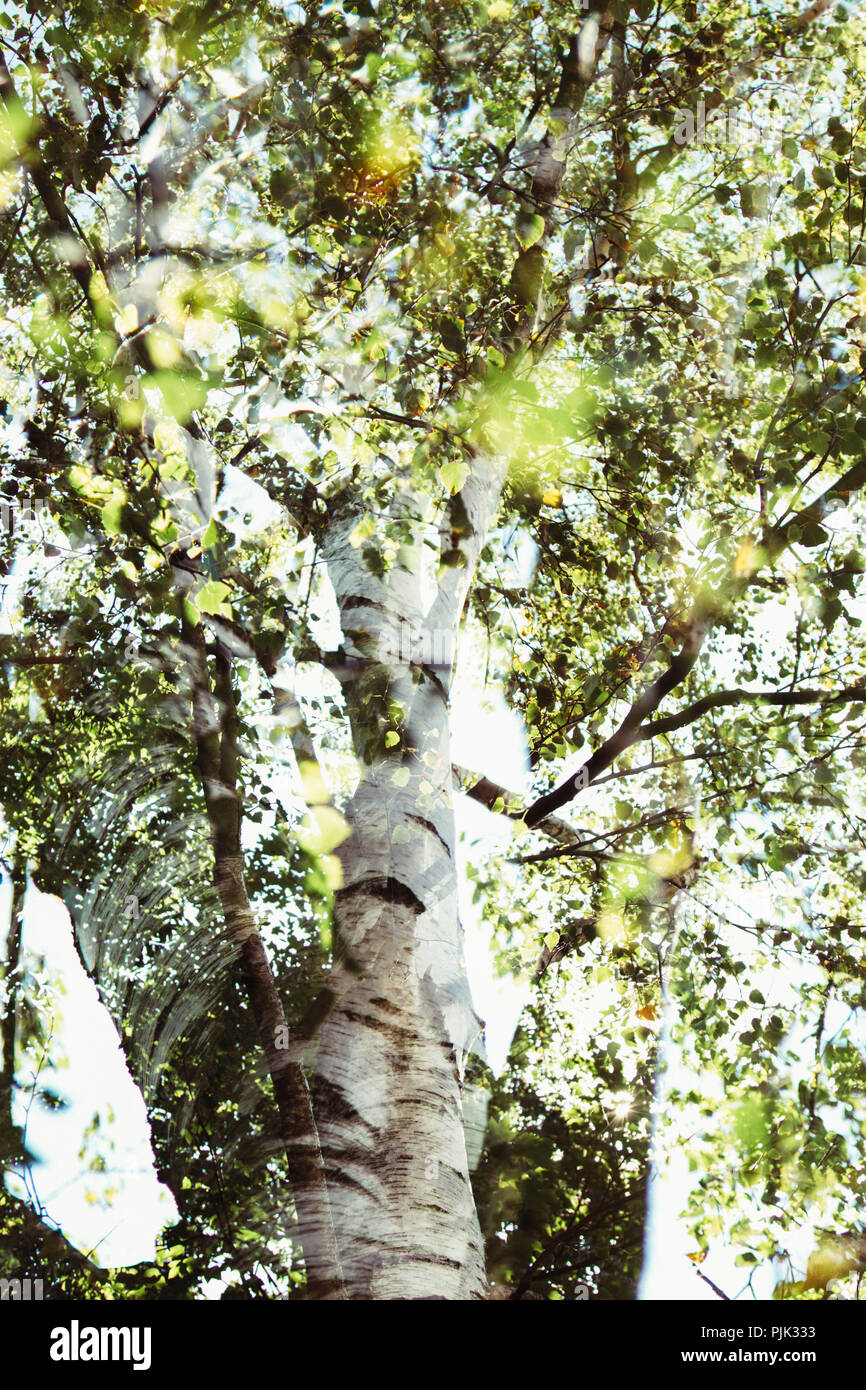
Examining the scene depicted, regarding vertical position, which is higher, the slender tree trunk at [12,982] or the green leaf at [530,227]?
the green leaf at [530,227]

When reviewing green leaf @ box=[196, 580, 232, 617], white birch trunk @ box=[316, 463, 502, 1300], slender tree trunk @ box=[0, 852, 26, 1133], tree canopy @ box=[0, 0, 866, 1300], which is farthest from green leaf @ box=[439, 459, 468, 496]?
slender tree trunk @ box=[0, 852, 26, 1133]

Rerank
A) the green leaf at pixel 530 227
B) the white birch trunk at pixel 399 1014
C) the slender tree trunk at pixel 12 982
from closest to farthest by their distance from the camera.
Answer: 1. the white birch trunk at pixel 399 1014
2. the green leaf at pixel 530 227
3. the slender tree trunk at pixel 12 982

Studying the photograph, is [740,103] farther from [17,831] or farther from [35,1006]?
[35,1006]

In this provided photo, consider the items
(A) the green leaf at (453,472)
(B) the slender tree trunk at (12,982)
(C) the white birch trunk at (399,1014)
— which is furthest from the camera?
(B) the slender tree trunk at (12,982)

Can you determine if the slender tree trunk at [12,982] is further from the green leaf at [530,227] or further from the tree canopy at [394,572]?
the green leaf at [530,227]

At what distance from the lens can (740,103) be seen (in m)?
5.41

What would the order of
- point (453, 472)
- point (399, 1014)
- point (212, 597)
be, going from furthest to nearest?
point (453, 472) → point (399, 1014) → point (212, 597)

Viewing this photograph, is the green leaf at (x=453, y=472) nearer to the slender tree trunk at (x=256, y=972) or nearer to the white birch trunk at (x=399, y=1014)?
the white birch trunk at (x=399, y=1014)

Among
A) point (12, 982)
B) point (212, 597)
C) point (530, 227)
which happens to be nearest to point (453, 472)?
point (212, 597)

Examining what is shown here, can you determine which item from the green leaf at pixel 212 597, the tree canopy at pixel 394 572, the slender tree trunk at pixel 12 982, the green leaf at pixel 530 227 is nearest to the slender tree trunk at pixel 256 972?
the tree canopy at pixel 394 572

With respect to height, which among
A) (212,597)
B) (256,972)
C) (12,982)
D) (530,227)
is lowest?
(256,972)

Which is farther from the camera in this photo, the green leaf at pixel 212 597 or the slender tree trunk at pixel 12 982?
the slender tree trunk at pixel 12 982

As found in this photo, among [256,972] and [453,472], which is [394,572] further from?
[256,972]

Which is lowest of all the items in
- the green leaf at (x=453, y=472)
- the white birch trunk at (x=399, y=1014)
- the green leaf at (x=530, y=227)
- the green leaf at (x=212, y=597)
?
the white birch trunk at (x=399, y=1014)
